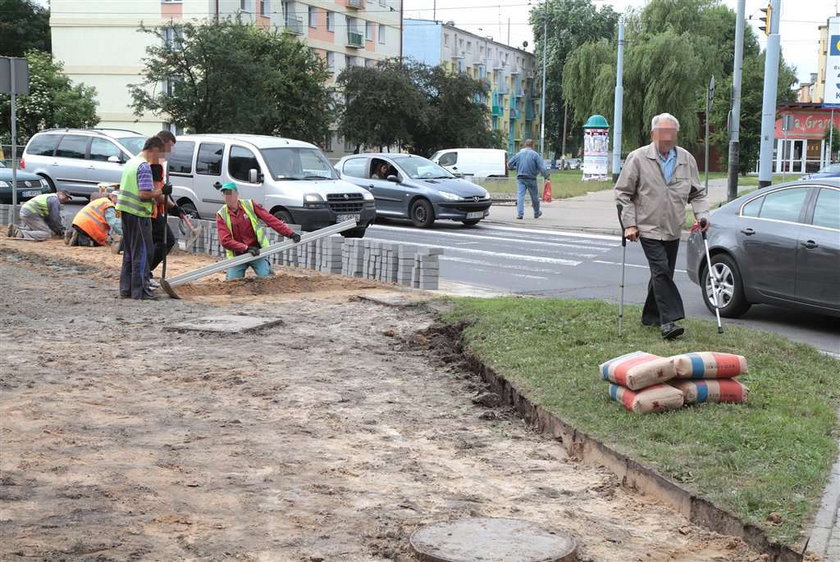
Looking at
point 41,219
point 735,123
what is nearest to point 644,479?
point 41,219

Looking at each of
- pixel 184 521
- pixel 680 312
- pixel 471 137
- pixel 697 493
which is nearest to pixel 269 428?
pixel 184 521

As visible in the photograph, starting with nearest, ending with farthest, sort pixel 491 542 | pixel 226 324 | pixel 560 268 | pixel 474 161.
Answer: pixel 491 542 → pixel 226 324 → pixel 560 268 → pixel 474 161

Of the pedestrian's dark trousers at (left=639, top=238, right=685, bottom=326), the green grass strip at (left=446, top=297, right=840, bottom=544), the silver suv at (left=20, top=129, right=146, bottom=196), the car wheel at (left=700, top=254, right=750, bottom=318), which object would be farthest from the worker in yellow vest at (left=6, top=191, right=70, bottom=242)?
the pedestrian's dark trousers at (left=639, top=238, right=685, bottom=326)

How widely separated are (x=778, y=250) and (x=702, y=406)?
4667mm

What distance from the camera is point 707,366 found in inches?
260

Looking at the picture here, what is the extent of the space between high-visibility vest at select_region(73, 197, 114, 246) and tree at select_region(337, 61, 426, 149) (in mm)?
39173

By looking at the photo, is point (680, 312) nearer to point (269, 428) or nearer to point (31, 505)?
point (269, 428)

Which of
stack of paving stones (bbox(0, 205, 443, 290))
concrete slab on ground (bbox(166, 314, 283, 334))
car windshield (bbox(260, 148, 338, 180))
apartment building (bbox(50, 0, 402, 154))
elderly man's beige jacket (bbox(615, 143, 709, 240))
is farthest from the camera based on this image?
apartment building (bbox(50, 0, 402, 154))

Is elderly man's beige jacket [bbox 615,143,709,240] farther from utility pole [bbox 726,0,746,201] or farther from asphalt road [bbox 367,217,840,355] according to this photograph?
utility pole [bbox 726,0,746,201]

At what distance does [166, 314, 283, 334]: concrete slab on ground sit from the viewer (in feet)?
31.7

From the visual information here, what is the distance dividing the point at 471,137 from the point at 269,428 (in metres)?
54.5

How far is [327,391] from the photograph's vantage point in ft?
24.7

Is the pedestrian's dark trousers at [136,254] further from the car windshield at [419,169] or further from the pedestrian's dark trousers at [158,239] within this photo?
the car windshield at [419,169]

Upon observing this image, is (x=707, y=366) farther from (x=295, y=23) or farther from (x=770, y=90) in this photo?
(x=295, y=23)
